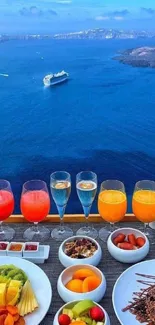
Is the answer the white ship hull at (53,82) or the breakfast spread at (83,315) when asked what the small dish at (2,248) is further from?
the white ship hull at (53,82)

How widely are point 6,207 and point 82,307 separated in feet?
1.44

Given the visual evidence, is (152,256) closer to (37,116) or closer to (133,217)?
(133,217)

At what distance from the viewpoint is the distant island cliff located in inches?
147

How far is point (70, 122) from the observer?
3625 mm

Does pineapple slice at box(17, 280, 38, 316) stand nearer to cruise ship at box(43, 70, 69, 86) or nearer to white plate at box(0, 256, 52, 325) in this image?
white plate at box(0, 256, 52, 325)

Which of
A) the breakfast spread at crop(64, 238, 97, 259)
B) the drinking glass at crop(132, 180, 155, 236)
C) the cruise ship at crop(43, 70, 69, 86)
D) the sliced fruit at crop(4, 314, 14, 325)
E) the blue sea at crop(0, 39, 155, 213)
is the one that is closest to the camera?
the sliced fruit at crop(4, 314, 14, 325)

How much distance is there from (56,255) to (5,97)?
2.79m

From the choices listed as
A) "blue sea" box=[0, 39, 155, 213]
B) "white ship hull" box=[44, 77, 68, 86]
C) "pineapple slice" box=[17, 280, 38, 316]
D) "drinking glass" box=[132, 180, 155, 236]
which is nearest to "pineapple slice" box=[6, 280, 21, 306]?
"pineapple slice" box=[17, 280, 38, 316]

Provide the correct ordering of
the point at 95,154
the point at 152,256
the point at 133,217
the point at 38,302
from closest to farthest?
the point at 38,302
the point at 152,256
the point at 133,217
the point at 95,154

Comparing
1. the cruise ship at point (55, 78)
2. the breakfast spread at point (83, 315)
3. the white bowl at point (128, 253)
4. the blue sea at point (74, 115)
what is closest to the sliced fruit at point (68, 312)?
the breakfast spread at point (83, 315)

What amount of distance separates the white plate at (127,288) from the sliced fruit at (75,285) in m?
0.08

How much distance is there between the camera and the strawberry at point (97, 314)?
0.79 m

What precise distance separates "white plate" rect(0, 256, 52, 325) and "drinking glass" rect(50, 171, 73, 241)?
17cm

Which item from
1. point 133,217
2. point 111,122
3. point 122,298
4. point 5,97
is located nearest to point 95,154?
point 111,122
